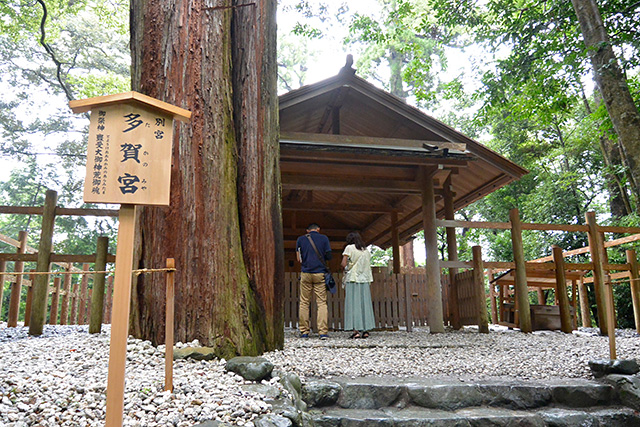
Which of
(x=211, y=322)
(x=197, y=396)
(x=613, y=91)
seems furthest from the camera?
(x=613, y=91)

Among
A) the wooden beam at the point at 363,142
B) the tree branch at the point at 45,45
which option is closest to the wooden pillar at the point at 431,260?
the wooden beam at the point at 363,142

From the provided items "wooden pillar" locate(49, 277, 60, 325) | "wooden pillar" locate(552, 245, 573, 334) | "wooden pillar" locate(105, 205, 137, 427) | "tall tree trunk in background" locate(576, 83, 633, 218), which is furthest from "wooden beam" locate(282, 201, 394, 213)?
"wooden pillar" locate(105, 205, 137, 427)

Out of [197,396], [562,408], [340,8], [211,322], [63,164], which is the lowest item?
[562,408]

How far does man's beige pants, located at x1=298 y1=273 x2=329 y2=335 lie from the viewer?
7293mm

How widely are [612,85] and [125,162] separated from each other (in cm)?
629

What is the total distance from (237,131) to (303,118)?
15.7 feet

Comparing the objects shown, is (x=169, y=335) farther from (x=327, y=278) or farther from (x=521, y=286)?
(x=521, y=286)

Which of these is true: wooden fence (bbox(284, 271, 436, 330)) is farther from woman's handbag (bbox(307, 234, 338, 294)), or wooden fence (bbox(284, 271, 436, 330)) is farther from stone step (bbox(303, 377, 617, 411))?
stone step (bbox(303, 377, 617, 411))

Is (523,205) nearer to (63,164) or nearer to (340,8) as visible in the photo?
(340,8)

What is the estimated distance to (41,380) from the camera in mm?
3178

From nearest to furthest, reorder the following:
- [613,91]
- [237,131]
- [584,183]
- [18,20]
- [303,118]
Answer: [237,131] → [613,91] → [303,118] → [18,20] → [584,183]

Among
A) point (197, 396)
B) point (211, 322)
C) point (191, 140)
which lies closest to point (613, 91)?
point (191, 140)

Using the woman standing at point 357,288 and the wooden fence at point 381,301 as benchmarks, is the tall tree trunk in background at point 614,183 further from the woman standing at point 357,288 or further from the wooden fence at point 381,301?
the woman standing at point 357,288

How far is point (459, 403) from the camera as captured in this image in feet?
13.8
